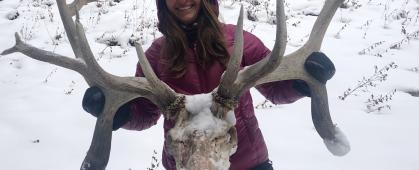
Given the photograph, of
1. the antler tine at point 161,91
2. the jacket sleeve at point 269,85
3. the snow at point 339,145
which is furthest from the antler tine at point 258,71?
the snow at point 339,145

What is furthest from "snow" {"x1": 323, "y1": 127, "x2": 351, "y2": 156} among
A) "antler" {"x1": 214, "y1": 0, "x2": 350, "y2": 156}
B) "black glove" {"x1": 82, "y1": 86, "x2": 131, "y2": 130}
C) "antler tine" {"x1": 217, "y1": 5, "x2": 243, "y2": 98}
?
"black glove" {"x1": 82, "y1": 86, "x2": 131, "y2": 130}

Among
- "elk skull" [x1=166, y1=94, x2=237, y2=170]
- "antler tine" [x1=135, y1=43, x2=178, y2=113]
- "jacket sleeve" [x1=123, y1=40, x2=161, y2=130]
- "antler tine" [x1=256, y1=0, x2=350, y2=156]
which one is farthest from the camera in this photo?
"jacket sleeve" [x1=123, y1=40, x2=161, y2=130]

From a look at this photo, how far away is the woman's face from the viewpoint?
3625 mm

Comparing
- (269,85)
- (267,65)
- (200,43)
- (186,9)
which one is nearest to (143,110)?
(200,43)

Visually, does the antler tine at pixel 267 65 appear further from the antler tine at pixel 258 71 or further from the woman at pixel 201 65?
the woman at pixel 201 65

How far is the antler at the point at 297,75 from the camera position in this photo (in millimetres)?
2914

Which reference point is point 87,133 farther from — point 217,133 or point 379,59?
point 379,59

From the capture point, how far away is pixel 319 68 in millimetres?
3238

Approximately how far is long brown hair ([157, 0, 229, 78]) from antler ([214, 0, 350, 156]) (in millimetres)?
522

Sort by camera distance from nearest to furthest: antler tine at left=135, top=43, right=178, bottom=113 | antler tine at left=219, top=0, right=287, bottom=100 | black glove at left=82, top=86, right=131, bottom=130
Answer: antler tine at left=219, top=0, right=287, bottom=100 < antler tine at left=135, top=43, right=178, bottom=113 < black glove at left=82, top=86, right=131, bottom=130

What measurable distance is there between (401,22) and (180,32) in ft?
19.6

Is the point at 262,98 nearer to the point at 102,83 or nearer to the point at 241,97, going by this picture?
the point at 241,97

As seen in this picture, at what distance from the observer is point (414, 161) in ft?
16.3

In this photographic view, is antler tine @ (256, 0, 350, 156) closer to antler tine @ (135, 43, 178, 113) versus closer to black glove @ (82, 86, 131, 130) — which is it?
antler tine @ (135, 43, 178, 113)
